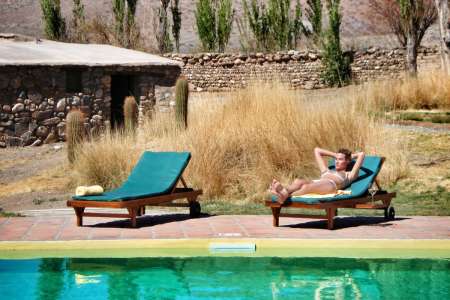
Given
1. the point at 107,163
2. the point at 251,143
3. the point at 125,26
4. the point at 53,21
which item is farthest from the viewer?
the point at 53,21

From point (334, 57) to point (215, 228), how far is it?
783 inches

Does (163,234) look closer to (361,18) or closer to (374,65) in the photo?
(374,65)

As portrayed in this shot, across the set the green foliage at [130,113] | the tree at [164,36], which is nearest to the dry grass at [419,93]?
the green foliage at [130,113]

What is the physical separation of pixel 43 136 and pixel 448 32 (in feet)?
34.5

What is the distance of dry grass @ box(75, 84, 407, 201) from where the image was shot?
39.9 feet

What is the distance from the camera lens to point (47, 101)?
20266 millimetres

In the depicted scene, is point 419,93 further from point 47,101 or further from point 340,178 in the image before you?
point 340,178

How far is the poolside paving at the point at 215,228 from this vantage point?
820 cm

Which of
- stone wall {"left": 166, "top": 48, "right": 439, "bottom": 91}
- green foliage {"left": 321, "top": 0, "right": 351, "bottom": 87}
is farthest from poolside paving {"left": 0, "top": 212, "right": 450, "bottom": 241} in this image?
stone wall {"left": 166, "top": 48, "right": 439, "bottom": 91}

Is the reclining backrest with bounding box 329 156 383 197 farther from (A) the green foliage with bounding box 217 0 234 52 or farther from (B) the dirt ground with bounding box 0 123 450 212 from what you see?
(A) the green foliage with bounding box 217 0 234 52

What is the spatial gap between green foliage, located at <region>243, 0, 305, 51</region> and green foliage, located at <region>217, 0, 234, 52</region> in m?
0.68

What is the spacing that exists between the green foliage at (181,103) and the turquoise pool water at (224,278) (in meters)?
6.92

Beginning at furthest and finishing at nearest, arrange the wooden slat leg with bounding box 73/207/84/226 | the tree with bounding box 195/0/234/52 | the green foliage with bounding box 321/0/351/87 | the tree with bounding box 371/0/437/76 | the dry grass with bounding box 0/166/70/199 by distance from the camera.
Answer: the tree with bounding box 195/0/234/52, the green foliage with bounding box 321/0/351/87, the tree with bounding box 371/0/437/76, the dry grass with bounding box 0/166/70/199, the wooden slat leg with bounding box 73/207/84/226

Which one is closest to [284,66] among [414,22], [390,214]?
[414,22]
